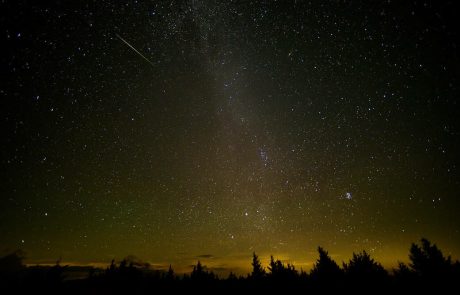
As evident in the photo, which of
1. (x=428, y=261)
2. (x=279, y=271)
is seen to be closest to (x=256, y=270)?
(x=279, y=271)

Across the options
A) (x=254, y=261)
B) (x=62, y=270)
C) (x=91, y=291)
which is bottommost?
(x=91, y=291)

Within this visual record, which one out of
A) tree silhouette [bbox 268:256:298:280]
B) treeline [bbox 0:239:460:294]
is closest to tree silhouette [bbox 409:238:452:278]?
treeline [bbox 0:239:460:294]

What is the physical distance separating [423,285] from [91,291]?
53700mm

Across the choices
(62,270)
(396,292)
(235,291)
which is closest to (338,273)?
(396,292)

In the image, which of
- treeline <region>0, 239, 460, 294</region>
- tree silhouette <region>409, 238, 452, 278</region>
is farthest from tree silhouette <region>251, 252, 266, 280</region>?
tree silhouette <region>409, 238, 452, 278</region>

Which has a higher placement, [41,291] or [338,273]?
[338,273]

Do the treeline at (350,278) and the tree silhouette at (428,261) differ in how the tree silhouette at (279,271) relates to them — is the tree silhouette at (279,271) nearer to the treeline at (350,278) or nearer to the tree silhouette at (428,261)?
the treeline at (350,278)

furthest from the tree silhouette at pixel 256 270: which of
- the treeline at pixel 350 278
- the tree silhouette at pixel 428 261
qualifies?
the tree silhouette at pixel 428 261

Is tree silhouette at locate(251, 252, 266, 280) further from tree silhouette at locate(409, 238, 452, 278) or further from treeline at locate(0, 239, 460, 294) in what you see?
tree silhouette at locate(409, 238, 452, 278)

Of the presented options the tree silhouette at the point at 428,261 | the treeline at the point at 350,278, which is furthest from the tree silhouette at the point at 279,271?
the tree silhouette at the point at 428,261

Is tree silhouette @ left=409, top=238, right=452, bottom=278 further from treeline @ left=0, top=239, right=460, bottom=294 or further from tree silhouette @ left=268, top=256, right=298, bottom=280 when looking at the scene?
tree silhouette @ left=268, top=256, right=298, bottom=280

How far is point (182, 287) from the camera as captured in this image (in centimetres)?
4738

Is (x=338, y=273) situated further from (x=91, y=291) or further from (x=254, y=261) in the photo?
(x=91, y=291)

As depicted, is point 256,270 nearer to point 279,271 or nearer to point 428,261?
point 279,271
